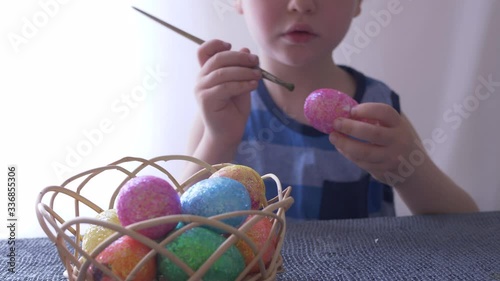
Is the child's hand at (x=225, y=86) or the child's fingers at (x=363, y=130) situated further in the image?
Answer: the child's hand at (x=225, y=86)

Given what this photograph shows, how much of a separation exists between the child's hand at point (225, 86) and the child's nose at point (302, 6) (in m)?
0.13

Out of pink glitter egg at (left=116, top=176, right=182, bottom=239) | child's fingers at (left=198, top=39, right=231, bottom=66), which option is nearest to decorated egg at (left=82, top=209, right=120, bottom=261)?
pink glitter egg at (left=116, top=176, right=182, bottom=239)

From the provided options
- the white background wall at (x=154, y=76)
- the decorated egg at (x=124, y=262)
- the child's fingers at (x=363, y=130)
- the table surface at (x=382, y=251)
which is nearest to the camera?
the decorated egg at (x=124, y=262)

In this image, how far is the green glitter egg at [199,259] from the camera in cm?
41

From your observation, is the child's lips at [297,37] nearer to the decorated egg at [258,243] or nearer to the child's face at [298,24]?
the child's face at [298,24]

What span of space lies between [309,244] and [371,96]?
640mm

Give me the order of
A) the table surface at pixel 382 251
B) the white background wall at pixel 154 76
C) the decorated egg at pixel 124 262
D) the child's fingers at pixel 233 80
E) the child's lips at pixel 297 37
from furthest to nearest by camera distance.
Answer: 1. the white background wall at pixel 154 76
2. the child's lips at pixel 297 37
3. the child's fingers at pixel 233 80
4. the table surface at pixel 382 251
5. the decorated egg at pixel 124 262

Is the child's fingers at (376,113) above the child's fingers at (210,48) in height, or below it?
below

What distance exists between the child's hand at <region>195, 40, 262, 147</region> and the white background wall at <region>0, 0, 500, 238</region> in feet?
0.93

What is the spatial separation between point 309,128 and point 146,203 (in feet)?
2.44

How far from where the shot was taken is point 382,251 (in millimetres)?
612

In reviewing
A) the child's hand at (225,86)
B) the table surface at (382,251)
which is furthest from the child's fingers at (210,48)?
the table surface at (382,251)

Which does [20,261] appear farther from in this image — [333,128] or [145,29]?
[145,29]

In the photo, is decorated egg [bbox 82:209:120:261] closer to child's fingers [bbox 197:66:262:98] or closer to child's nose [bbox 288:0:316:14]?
child's fingers [bbox 197:66:262:98]
